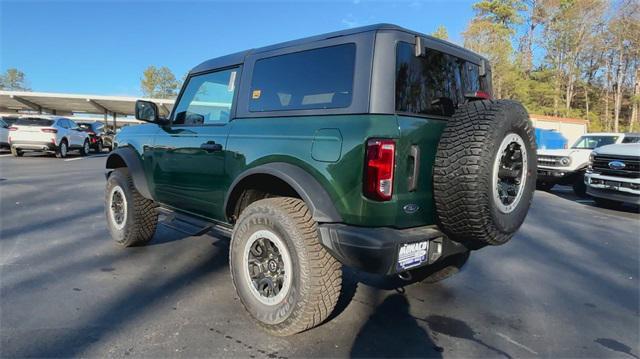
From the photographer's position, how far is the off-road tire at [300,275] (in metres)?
2.70

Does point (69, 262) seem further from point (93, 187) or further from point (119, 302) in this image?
point (93, 187)

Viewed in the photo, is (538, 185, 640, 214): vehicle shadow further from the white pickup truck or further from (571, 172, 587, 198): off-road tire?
the white pickup truck

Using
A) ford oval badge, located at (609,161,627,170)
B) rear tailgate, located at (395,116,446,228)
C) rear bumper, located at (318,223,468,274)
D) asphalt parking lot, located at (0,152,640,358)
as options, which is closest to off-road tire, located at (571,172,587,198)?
ford oval badge, located at (609,161,627,170)

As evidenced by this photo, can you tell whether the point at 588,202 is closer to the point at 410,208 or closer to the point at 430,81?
the point at 430,81

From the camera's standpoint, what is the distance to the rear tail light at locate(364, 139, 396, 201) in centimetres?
250

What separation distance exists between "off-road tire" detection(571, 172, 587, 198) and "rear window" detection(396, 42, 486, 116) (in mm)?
9555

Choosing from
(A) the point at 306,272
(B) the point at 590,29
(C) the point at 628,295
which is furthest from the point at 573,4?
(A) the point at 306,272

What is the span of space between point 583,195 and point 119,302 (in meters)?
12.1

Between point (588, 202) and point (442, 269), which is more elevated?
point (588, 202)

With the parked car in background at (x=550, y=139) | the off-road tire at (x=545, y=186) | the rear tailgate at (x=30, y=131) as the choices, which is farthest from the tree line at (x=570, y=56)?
the rear tailgate at (x=30, y=131)

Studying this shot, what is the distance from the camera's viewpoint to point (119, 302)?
10.9ft

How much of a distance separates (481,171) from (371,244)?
789 mm

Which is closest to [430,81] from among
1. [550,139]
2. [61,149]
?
[61,149]

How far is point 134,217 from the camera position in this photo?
14.9ft
